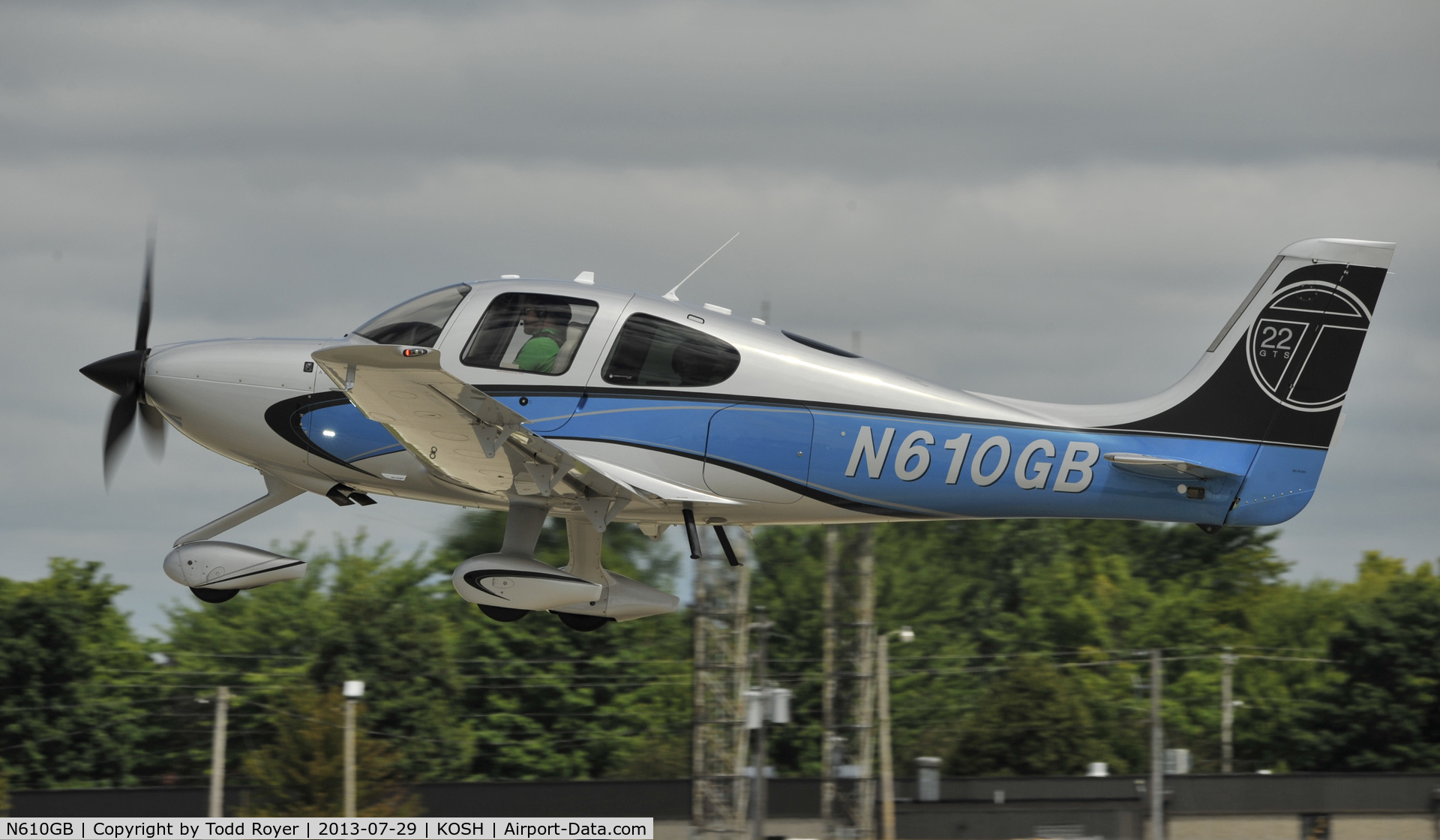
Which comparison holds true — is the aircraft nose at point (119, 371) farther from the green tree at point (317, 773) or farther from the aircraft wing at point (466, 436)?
the green tree at point (317, 773)

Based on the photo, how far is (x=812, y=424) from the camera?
12.5m

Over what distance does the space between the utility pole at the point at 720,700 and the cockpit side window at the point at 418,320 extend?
12613 millimetres

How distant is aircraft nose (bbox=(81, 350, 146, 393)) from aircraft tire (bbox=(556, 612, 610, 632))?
4340mm

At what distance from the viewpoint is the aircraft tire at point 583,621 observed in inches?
523

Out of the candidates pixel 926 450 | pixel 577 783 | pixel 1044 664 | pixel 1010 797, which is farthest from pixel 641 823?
pixel 1044 664

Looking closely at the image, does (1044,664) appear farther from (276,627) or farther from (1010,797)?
(276,627)

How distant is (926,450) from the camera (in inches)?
495

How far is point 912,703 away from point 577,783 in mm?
15709

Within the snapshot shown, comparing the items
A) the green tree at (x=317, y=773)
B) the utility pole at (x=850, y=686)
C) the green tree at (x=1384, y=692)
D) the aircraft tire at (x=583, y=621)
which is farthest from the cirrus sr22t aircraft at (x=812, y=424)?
the green tree at (x=1384, y=692)

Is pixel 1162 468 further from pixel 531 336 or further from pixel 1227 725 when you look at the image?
pixel 1227 725

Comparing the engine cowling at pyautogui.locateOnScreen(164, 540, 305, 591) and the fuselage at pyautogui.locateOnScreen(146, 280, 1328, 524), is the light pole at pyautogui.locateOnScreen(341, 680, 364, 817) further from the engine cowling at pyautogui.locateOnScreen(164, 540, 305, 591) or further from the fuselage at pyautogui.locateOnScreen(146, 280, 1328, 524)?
the fuselage at pyautogui.locateOnScreen(146, 280, 1328, 524)

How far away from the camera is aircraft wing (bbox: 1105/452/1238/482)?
1244 cm

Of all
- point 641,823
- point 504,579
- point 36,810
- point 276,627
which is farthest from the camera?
point 276,627

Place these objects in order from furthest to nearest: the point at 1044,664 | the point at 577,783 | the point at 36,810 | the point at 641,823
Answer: the point at 1044,664
the point at 577,783
the point at 36,810
the point at 641,823
